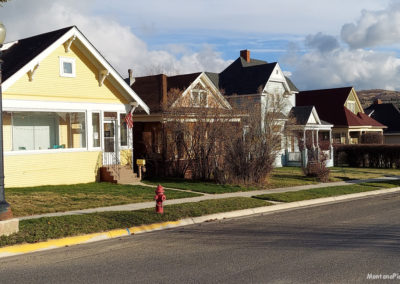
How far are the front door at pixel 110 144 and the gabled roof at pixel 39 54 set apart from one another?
4.89 ft

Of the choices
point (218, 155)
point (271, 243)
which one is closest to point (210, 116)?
point (218, 155)

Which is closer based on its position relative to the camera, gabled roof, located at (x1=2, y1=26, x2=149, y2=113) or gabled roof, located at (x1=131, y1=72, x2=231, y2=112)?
gabled roof, located at (x1=2, y1=26, x2=149, y2=113)

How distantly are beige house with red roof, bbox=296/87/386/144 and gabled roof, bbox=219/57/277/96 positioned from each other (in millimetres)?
9204

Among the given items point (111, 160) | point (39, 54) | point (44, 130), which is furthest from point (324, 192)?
point (39, 54)

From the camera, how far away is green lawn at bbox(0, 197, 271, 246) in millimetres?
9367

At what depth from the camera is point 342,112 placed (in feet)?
132

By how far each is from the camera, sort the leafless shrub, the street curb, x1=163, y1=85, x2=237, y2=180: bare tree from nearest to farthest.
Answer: the street curb < x1=163, y1=85, x2=237, y2=180: bare tree < the leafless shrub

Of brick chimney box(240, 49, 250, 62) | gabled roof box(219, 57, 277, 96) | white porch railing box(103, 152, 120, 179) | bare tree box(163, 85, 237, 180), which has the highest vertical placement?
brick chimney box(240, 49, 250, 62)

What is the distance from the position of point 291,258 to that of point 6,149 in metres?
12.8

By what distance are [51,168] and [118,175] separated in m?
2.76

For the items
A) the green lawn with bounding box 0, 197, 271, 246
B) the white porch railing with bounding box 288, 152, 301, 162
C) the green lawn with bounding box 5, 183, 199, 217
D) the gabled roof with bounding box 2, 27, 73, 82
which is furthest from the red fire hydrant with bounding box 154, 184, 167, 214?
the white porch railing with bounding box 288, 152, 301, 162

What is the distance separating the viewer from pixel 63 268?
743cm

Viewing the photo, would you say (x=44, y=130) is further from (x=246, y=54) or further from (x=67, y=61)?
(x=246, y=54)

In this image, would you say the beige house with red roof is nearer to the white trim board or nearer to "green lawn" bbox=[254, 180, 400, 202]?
"green lawn" bbox=[254, 180, 400, 202]
